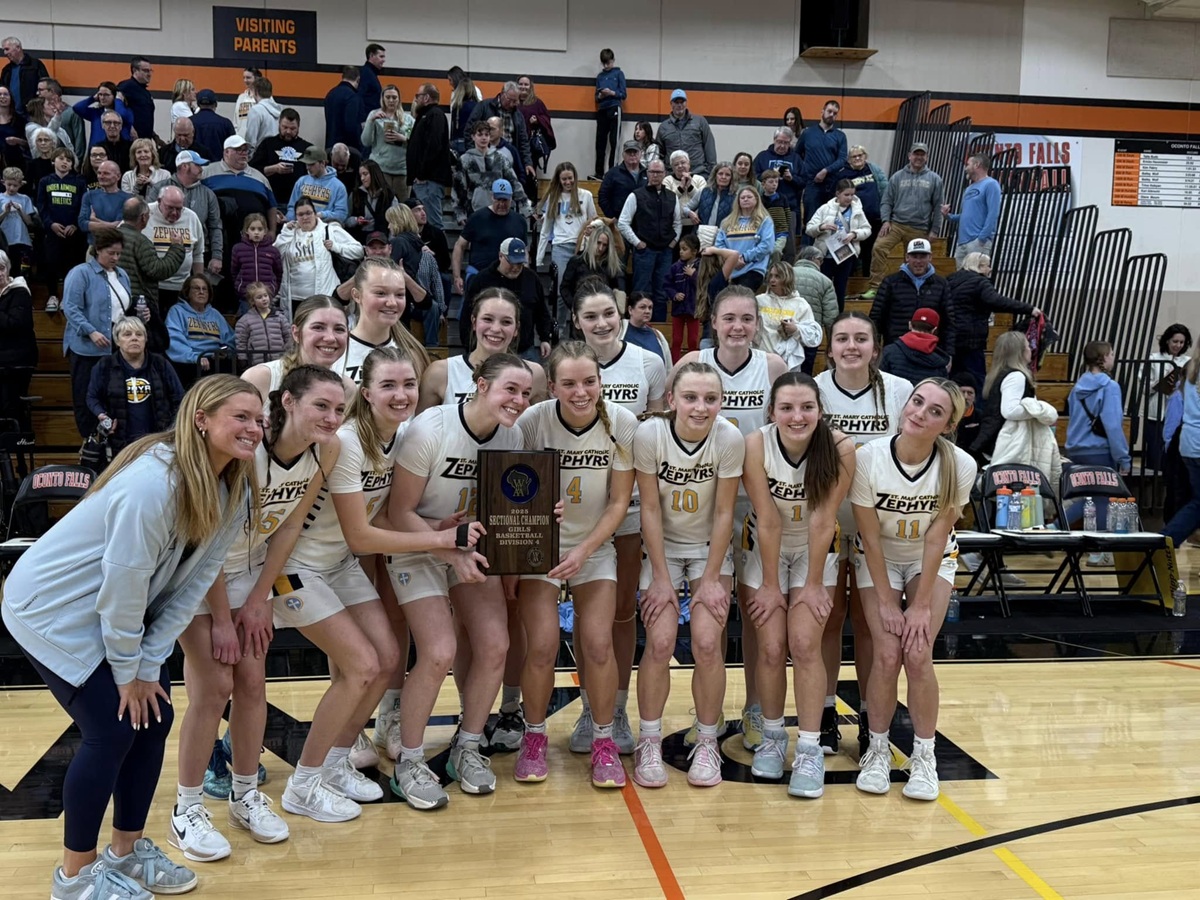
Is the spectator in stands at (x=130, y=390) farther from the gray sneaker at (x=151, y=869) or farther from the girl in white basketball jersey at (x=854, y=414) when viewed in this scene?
the girl in white basketball jersey at (x=854, y=414)

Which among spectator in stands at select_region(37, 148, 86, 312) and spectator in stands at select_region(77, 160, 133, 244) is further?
spectator in stands at select_region(37, 148, 86, 312)

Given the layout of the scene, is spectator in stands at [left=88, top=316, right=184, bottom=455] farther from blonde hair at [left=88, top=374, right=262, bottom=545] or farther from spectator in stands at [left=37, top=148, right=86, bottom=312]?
blonde hair at [left=88, top=374, right=262, bottom=545]

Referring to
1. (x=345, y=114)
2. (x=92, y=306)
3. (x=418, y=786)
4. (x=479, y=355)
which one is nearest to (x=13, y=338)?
(x=92, y=306)

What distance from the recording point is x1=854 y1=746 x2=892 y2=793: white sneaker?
166 inches

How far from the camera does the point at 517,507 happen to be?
395cm

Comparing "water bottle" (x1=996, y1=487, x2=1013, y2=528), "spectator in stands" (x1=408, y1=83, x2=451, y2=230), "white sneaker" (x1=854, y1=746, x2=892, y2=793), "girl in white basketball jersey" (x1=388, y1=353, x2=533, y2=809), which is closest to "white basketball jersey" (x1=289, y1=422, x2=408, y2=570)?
"girl in white basketball jersey" (x1=388, y1=353, x2=533, y2=809)

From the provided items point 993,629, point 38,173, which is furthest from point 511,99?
point 993,629

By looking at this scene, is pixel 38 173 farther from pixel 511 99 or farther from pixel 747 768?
pixel 747 768

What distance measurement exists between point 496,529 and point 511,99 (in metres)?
8.90

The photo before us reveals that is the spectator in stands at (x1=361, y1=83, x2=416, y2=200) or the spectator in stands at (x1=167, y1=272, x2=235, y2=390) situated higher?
the spectator in stands at (x1=361, y1=83, x2=416, y2=200)

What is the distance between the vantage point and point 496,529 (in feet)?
13.0

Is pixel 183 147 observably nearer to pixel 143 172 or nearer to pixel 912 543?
pixel 143 172

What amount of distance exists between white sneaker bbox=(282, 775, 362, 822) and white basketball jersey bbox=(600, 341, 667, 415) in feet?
6.41

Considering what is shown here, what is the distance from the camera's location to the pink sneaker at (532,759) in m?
4.27
